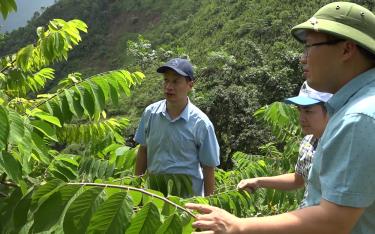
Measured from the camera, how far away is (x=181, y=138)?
318 centimetres

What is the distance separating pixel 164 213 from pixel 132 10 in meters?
63.9

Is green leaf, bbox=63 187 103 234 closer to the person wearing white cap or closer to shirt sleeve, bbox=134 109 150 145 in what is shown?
the person wearing white cap

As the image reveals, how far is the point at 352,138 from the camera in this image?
1248mm

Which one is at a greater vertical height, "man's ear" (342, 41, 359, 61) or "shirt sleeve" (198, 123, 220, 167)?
"man's ear" (342, 41, 359, 61)

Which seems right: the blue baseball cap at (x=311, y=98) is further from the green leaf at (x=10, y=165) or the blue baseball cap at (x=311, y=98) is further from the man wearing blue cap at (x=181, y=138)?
the green leaf at (x=10, y=165)

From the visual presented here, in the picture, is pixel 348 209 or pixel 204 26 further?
pixel 204 26

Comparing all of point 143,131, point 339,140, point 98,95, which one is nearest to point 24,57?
point 143,131

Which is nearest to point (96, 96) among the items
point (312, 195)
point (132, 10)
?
point (312, 195)

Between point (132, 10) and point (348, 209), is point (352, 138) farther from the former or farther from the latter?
point (132, 10)

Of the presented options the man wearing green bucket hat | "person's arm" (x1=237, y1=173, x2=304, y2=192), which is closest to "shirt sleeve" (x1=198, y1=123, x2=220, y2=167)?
"person's arm" (x1=237, y1=173, x2=304, y2=192)

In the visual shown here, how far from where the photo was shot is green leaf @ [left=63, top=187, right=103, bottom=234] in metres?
1.37

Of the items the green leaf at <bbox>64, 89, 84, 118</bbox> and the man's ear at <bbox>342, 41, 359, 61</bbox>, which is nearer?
the man's ear at <bbox>342, 41, 359, 61</bbox>

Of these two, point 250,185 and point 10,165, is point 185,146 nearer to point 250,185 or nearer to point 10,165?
point 250,185

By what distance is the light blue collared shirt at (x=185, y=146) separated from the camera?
10.4ft
